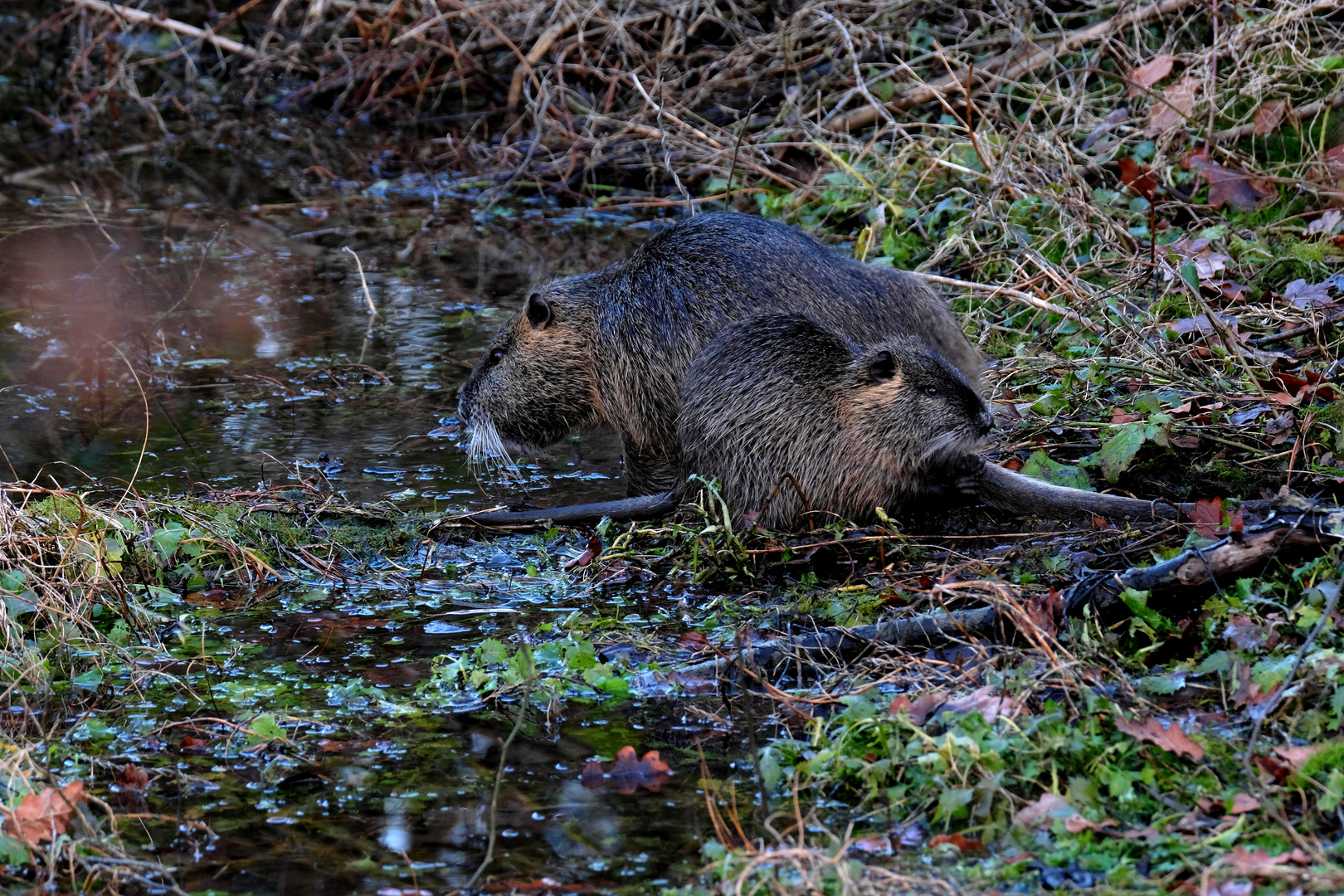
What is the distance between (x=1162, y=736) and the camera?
2217mm

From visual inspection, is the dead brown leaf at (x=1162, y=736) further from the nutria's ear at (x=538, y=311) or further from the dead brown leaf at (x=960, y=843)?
the nutria's ear at (x=538, y=311)

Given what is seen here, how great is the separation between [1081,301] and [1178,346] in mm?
489

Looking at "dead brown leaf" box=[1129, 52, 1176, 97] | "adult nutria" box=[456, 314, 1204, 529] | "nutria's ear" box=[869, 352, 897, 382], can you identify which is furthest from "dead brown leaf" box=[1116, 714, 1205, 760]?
"dead brown leaf" box=[1129, 52, 1176, 97]

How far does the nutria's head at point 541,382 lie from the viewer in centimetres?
416

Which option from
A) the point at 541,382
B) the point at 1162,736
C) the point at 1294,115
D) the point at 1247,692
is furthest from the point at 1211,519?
the point at 1294,115

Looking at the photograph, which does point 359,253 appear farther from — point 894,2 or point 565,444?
point 894,2

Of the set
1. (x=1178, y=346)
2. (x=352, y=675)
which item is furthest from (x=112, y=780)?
(x=1178, y=346)

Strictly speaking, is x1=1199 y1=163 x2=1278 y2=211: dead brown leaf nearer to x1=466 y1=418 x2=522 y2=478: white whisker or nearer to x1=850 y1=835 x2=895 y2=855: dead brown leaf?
x1=466 y1=418 x2=522 y2=478: white whisker

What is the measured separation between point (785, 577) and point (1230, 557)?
102cm

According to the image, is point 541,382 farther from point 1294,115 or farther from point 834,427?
point 1294,115

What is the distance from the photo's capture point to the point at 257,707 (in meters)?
2.68

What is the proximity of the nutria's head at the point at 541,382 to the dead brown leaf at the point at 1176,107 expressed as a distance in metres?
2.38

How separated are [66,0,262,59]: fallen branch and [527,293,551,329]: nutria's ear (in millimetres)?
5068

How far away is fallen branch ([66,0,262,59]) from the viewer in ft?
26.6
